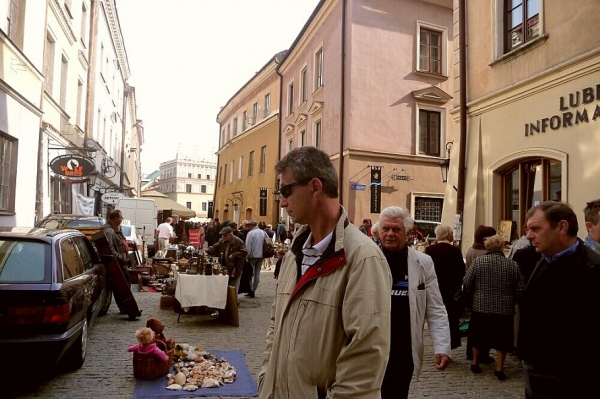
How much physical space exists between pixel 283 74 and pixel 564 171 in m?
22.2

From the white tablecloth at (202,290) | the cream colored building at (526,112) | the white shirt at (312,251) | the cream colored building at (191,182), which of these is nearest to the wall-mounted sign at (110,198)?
the white tablecloth at (202,290)

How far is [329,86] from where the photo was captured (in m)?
21.3

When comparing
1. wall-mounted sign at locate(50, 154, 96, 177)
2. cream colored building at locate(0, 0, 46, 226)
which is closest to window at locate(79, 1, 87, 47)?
cream colored building at locate(0, 0, 46, 226)

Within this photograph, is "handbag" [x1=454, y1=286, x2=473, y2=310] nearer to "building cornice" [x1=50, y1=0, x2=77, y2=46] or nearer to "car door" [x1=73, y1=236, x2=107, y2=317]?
"car door" [x1=73, y1=236, x2=107, y2=317]

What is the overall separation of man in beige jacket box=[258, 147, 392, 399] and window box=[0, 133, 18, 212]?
11.4 meters

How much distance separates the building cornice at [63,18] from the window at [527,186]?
13.9 metres

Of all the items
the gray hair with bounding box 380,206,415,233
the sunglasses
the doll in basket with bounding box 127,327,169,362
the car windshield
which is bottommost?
the doll in basket with bounding box 127,327,169,362

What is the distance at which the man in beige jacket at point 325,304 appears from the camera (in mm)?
1827

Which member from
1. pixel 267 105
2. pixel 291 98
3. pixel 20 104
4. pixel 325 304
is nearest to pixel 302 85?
pixel 291 98

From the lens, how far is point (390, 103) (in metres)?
19.8

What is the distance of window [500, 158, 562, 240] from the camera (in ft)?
29.6

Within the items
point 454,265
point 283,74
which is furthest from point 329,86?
point 454,265

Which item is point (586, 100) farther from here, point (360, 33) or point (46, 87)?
point (46, 87)

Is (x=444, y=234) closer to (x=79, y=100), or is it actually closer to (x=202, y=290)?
(x=202, y=290)
